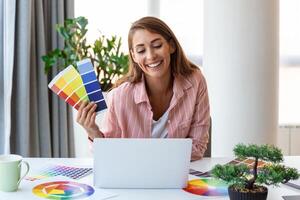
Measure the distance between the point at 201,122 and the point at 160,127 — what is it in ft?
0.56

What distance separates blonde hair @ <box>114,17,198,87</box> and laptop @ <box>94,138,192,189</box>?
0.64 metres

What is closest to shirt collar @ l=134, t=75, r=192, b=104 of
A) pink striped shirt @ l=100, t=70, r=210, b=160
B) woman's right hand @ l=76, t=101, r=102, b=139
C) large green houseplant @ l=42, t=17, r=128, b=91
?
pink striped shirt @ l=100, t=70, r=210, b=160

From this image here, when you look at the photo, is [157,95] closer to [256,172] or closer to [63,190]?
[63,190]

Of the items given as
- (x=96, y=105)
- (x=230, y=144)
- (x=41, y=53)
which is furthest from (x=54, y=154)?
(x=96, y=105)

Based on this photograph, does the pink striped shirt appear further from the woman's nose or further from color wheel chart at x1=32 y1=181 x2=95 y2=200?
color wheel chart at x1=32 y1=181 x2=95 y2=200

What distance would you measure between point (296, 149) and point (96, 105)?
2.43 meters

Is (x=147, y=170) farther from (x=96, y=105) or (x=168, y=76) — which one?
(x=168, y=76)

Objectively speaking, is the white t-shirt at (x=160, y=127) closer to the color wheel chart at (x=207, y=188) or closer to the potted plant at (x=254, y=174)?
the color wheel chart at (x=207, y=188)

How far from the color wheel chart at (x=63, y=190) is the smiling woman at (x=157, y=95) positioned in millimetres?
388

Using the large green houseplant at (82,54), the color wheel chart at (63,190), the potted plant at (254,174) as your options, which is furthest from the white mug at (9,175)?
the large green houseplant at (82,54)

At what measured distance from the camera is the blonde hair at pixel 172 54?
178 centimetres

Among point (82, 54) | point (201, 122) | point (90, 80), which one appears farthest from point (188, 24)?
point (90, 80)

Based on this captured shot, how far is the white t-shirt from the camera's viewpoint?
1.84 meters

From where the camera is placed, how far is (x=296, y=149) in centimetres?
351
